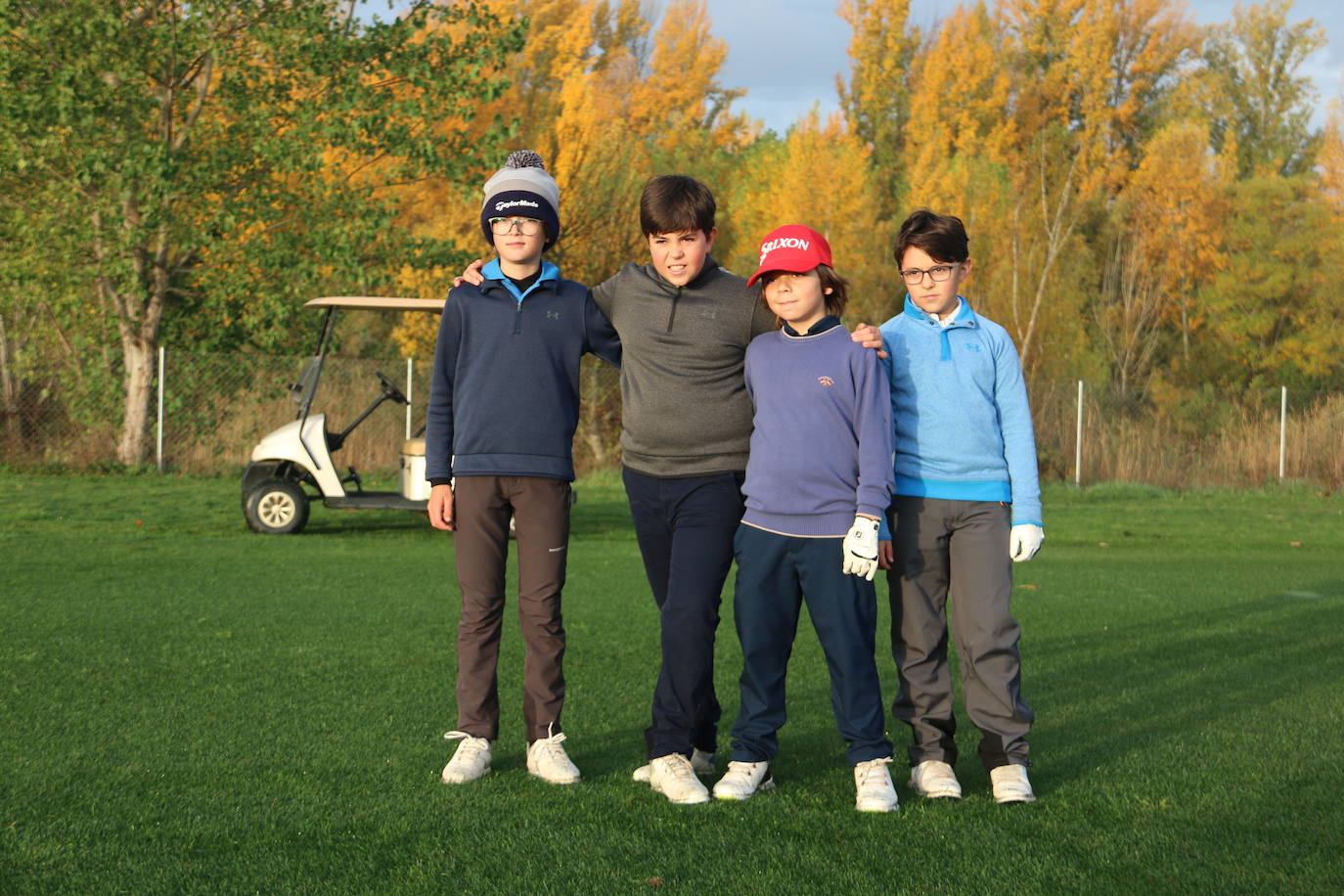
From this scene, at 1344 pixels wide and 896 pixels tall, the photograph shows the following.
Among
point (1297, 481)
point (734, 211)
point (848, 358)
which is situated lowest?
point (1297, 481)

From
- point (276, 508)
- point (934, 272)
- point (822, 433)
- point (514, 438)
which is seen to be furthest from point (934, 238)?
point (276, 508)

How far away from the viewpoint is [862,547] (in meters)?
3.88

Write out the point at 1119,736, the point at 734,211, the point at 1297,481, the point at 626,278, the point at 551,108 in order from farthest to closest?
the point at 734,211
the point at 551,108
the point at 1297,481
the point at 1119,736
the point at 626,278

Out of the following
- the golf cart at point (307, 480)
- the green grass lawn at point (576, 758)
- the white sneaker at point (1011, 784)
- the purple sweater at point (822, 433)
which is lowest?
the green grass lawn at point (576, 758)

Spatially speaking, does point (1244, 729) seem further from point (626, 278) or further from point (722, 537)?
point (626, 278)

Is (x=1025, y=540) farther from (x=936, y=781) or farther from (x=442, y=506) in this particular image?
(x=442, y=506)

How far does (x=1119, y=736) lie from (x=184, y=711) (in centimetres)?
331

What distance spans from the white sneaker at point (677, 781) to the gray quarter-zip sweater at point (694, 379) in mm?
841

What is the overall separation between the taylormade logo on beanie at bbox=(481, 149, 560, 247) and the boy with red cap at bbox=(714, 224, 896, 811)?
0.77 m

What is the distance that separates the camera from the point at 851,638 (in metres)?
4.08

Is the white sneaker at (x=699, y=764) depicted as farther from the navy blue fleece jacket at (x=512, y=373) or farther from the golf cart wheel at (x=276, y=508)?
the golf cart wheel at (x=276, y=508)

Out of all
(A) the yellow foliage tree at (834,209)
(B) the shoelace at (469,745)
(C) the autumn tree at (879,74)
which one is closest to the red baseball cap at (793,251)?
(B) the shoelace at (469,745)

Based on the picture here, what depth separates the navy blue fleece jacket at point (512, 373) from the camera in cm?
441

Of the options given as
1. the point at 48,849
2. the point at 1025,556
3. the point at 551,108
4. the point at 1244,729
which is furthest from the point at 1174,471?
the point at 48,849
